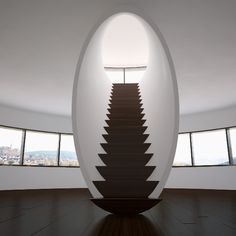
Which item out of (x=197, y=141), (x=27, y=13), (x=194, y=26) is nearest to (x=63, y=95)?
(x=27, y=13)

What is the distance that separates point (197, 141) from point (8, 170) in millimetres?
6182

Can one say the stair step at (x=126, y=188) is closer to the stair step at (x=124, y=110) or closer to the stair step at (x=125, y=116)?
the stair step at (x=125, y=116)

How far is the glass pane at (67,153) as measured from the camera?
8133 millimetres

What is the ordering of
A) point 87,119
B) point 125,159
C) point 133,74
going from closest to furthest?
point 87,119
point 125,159
point 133,74

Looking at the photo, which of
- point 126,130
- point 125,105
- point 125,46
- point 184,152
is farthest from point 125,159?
point 184,152

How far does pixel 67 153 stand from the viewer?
829cm

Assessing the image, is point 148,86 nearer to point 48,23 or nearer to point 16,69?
point 48,23

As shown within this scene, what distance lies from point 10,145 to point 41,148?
1.05m

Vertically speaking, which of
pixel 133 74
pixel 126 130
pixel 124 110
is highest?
pixel 133 74

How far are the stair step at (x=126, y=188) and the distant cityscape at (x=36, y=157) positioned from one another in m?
5.20

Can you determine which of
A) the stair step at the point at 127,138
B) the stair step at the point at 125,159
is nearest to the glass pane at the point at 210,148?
the stair step at the point at 127,138

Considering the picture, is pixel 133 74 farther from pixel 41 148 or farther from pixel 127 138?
pixel 41 148

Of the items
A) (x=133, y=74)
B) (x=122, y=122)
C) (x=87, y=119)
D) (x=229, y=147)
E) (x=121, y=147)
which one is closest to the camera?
(x=87, y=119)

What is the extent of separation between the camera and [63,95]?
21.1 feet
